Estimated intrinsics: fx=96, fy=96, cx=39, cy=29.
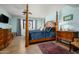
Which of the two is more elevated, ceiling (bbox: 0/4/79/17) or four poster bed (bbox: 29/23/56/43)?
ceiling (bbox: 0/4/79/17)

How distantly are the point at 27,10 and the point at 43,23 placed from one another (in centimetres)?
Result: 51

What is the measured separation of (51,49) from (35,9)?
1.09 m

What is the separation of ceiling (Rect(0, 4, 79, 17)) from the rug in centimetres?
78

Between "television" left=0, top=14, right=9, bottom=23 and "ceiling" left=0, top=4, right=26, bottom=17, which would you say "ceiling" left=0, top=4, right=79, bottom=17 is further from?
"television" left=0, top=14, right=9, bottom=23

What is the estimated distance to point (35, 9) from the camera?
2369mm

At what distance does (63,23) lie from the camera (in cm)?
249

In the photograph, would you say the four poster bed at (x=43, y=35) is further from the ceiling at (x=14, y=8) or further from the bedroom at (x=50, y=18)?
the ceiling at (x=14, y=8)

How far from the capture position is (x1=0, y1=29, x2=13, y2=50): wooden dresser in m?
2.38

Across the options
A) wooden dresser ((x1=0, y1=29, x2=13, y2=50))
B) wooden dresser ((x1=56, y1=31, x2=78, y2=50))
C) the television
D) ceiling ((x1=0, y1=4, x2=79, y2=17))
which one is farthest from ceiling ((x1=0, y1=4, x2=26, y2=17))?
wooden dresser ((x1=56, y1=31, x2=78, y2=50))

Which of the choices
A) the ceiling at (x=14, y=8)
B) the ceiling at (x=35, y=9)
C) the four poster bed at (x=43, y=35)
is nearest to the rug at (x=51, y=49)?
the four poster bed at (x=43, y=35)

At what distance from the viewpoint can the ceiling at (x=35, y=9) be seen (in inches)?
90.4

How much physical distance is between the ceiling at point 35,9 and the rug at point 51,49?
2.57 feet
